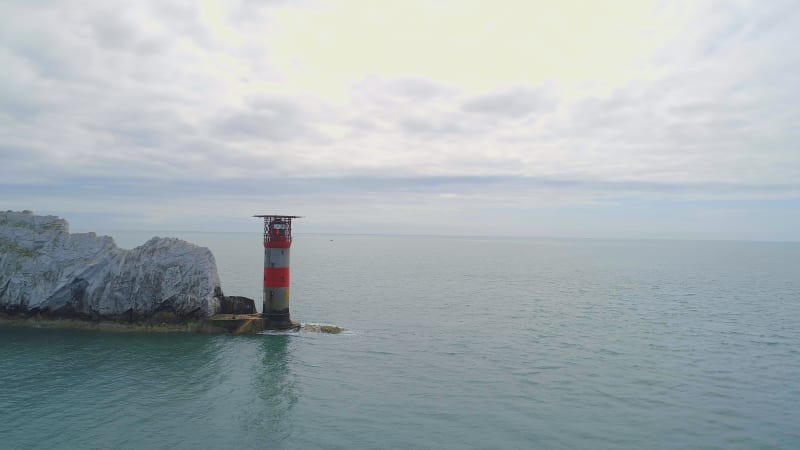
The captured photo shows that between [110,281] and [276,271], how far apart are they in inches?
562

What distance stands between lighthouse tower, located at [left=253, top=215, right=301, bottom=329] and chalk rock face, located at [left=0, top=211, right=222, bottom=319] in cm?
500

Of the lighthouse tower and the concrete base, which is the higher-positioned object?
the lighthouse tower

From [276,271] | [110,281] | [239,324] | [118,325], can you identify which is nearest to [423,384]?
[276,271]

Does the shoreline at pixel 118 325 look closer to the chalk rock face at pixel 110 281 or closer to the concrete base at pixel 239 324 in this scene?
the concrete base at pixel 239 324

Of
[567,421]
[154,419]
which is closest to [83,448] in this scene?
[154,419]

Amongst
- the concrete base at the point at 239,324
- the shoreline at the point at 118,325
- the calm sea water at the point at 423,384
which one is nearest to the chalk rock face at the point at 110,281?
the shoreline at the point at 118,325

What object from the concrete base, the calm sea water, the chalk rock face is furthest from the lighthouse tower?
the chalk rock face

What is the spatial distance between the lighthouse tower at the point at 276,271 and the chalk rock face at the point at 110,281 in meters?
5.00

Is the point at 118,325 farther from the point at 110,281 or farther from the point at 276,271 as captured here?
the point at 276,271

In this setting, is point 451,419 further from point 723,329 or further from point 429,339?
point 723,329

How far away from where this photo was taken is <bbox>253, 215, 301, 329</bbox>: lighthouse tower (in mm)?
41844

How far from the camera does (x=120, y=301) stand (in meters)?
42.1

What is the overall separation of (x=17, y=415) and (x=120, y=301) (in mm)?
19424

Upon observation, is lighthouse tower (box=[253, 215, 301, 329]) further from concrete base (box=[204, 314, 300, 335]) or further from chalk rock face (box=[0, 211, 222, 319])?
chalk rock face (box=[0, 211, 222, 319])
